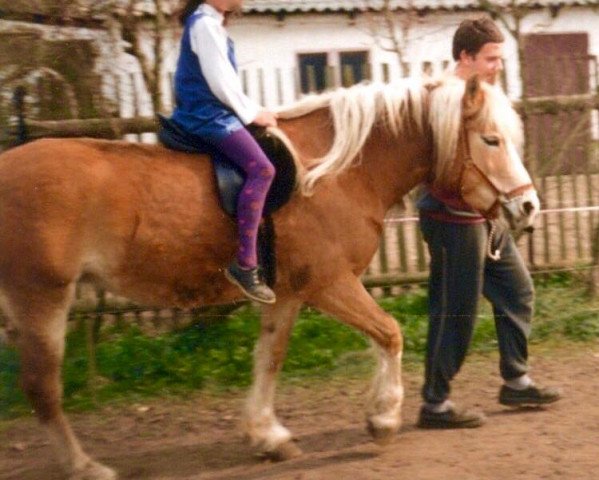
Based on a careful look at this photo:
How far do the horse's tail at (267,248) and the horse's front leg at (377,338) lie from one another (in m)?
0.25

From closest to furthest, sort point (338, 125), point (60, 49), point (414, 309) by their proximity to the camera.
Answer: point (338, 125), point (60, 49), point (414, 309)

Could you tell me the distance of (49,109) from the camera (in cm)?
666

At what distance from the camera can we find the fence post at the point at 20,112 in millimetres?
6188

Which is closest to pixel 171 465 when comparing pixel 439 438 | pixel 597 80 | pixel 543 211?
pixel 439 438

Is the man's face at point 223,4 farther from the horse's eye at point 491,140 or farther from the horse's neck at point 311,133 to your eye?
the horse's eye at point 491,140

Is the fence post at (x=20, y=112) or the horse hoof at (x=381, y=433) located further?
the fence post at (x=20, y=112)

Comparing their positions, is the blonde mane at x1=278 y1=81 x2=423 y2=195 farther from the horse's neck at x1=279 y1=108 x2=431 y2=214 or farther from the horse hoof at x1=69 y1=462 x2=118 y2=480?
the horse hoof at x1=69 y1=462 x2=118 y2=480

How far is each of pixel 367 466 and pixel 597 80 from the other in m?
4.32

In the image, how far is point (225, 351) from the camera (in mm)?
6648

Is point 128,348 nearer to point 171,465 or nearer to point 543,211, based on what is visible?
point 171,465

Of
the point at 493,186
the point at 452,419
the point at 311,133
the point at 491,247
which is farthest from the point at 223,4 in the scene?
the point at 452,419

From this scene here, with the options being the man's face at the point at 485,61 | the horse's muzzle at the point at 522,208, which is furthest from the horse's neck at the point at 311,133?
the horse's muzzle at the point at 522,208

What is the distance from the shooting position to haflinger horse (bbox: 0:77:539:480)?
179 inches

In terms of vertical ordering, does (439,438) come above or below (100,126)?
below
